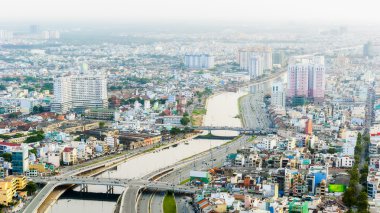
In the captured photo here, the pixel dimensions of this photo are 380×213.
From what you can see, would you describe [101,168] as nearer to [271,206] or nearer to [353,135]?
[271,206]

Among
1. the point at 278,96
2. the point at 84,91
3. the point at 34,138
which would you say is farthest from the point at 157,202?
the point at 278,96

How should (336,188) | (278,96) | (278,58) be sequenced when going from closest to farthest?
(336,188) → (278,96) → (278,58)

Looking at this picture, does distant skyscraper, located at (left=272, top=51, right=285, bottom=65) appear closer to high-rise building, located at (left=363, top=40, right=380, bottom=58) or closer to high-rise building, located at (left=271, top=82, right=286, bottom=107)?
high-rise building, located at (left=363, top=40, right=380, bottom=58)

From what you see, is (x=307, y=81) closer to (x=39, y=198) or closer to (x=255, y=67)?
(x=255, y=67)

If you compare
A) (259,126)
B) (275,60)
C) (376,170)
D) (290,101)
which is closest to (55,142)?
(259,126)

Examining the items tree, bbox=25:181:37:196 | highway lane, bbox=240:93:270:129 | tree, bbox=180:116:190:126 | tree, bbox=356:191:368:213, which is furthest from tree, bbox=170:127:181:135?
tree, bbox=356:191:368:213

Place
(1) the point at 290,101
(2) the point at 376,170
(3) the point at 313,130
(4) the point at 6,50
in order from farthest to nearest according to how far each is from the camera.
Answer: (4) the point at 6,50 < (1) the point at 290,101 < (3) the point at 313,130 < (2) the point at 376,170

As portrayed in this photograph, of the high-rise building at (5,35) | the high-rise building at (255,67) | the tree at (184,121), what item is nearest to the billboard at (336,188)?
the tree at (184,121)

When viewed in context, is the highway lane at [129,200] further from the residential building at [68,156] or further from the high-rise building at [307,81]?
the high-rise building at [307,81]
